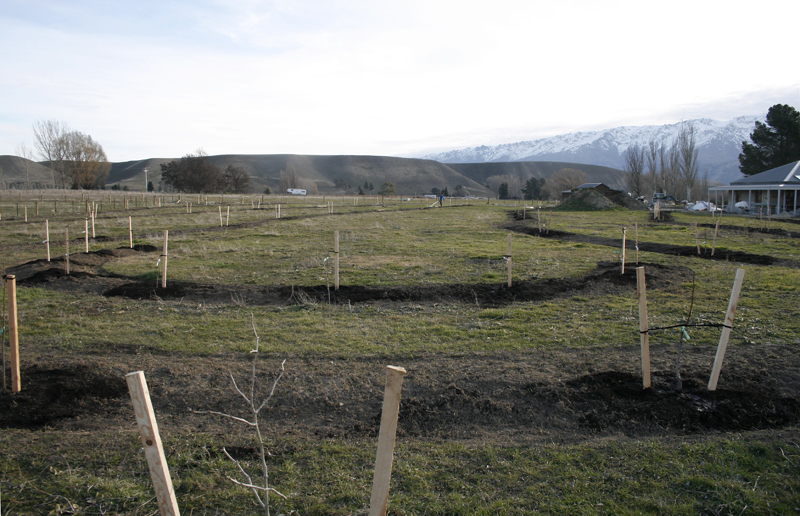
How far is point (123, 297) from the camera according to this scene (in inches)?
396

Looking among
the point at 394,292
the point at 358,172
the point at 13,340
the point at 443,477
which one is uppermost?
the point at 358,172

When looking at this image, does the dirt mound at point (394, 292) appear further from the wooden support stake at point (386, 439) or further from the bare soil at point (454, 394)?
the wooden support stake at point (386, 439)

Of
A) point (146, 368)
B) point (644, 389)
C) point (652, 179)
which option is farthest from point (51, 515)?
point (652, 179)

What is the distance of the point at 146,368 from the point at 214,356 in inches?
36.6

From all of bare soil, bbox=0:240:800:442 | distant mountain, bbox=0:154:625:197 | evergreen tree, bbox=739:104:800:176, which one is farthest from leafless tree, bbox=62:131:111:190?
evergreen tree, bbox=739:104:800:176

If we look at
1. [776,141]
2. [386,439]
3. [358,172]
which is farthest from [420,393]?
[358,172]

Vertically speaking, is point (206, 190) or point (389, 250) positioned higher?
point (206, 190)

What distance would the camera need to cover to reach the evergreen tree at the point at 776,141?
49000 millimetres

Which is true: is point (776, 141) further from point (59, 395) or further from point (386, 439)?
point (59, 395)

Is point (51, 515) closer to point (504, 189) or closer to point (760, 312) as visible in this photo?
point (760, 312)

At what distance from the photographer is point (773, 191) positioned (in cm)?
4031

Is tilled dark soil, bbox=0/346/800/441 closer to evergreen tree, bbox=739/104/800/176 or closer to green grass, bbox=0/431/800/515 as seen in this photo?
green grass, bbox=0/431/800/515

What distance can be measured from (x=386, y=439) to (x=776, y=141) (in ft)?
216

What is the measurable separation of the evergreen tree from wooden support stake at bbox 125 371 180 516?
6489 centimetres
